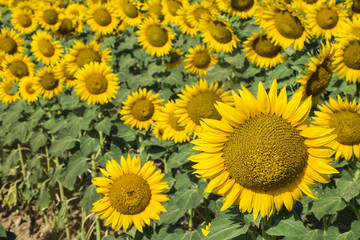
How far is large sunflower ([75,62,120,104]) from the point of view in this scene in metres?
3.43

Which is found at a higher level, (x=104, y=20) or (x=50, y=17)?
(x=50, y=17)

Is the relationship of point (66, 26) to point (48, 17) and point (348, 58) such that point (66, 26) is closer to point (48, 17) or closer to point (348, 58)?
point (48, 17)

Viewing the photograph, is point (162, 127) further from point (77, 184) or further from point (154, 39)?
point (77, 184)

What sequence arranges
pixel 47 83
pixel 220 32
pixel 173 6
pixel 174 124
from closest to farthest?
pixel 174 124
pixel 220 32
pixel 47 83
pixel 173 6

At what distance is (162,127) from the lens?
3.13 metres

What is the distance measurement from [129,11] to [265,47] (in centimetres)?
213

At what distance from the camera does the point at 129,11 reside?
4.70m

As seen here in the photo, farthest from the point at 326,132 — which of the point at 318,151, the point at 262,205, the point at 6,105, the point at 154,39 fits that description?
the point at 6,105

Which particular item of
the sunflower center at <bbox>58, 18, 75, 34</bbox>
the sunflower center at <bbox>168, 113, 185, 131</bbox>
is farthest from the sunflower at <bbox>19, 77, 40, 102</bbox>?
the sunflower center at <bbox>168, 113, 185, 131</bbox>

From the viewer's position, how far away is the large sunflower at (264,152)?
4.91ft

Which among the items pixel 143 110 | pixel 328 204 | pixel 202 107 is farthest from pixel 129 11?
pixel 328 204

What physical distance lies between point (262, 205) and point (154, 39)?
3223 millimetres

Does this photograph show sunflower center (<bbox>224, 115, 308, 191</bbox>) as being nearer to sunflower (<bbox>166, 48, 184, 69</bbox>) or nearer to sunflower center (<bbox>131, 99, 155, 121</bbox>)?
sunflower center (<bbox>131, 99, 155, 121</bbox>)

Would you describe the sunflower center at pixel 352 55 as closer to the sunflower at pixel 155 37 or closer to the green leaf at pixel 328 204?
the green leaf at pixel 328 204
